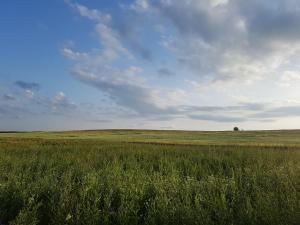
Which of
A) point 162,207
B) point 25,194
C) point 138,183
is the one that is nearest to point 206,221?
point 162,207

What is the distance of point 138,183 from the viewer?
27.2ft

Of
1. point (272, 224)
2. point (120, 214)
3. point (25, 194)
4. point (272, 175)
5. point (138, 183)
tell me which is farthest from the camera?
point (272, 175)

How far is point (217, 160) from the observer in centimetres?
1761

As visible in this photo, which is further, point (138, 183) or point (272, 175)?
point (272, 175)

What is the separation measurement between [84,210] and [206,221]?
2.11 m

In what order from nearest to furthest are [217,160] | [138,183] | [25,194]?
[25,194] < [138,183] < [217,160]

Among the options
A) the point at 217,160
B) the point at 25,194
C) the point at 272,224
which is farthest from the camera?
the point at 217,160

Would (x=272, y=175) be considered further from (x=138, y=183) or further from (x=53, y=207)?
(x=53, y=207)

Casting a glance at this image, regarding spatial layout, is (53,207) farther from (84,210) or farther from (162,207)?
(162,207)

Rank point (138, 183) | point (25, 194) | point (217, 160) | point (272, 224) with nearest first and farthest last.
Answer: point (272, 224) → point (25, 194) → point (138, 183) → point (217, 160)

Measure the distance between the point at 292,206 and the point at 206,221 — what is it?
1.47 m

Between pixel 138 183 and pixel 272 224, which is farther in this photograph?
pixel 138 183

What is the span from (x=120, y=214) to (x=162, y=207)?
0.77 meters

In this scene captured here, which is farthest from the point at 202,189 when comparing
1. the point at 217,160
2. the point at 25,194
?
the point at 217,160
